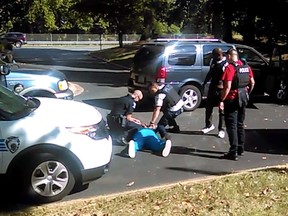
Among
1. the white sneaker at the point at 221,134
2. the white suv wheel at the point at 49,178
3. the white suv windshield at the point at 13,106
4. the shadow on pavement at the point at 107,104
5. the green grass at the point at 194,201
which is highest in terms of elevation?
the white suv windshield at the point at 13,106

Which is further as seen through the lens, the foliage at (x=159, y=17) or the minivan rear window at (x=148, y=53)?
the foliage at (x=159, y=17)

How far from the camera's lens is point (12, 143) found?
5.84 metres

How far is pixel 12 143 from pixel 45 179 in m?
0.60

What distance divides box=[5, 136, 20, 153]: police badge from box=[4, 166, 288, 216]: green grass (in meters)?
0.73

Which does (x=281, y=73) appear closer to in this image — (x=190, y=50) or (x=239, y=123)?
(x=190, y=50)

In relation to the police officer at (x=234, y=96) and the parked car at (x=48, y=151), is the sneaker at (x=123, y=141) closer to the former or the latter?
the police officer at (x=234, y=96)

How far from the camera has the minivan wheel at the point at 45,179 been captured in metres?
5.96

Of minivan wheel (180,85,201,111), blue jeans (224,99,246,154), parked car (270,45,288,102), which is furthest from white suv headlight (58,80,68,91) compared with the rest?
parked car (270,45,288,102)

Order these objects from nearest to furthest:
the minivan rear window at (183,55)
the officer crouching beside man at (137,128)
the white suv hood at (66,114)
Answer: the white suv hood at (66,114), the officer crouching beside man at (137,128), the minivan rear window at (183,55)

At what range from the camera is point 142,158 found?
328 inches

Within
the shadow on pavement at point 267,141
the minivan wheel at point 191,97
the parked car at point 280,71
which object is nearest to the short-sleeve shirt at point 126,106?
the shadow on pavement at point 267,141

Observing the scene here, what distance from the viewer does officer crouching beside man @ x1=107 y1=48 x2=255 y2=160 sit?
802 cm

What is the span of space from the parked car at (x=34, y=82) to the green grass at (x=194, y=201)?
14.6 feet

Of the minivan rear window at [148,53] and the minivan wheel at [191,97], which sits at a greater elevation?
the minivan rear window at [148,53]
